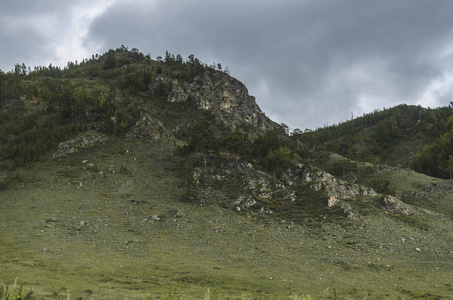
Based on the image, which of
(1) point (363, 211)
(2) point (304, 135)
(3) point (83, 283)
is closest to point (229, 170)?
(1) point (363, 211)

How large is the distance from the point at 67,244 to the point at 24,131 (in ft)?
251

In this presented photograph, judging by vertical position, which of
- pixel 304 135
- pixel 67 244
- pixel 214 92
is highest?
pixel 214 92

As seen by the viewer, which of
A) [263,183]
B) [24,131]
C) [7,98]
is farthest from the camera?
[7,98]

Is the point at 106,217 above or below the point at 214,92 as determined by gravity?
below

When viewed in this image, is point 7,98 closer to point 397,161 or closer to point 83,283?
point 83,283

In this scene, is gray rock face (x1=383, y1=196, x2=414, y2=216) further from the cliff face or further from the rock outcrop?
the rock outcrop

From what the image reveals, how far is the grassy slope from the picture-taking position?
23422 mm

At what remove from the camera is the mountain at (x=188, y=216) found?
2470cm

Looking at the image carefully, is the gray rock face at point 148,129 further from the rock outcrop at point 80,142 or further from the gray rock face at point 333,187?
the gray rock face at point 333,187

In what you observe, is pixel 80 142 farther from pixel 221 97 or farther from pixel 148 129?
pixel 221 97

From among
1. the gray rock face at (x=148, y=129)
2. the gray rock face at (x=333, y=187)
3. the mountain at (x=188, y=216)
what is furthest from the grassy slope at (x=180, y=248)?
the gray rock face at (x=148, y=129)

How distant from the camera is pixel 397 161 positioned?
173 metres

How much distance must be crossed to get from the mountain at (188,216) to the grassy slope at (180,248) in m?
0.19

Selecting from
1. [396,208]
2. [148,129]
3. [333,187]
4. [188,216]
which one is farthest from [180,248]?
[148,129]
